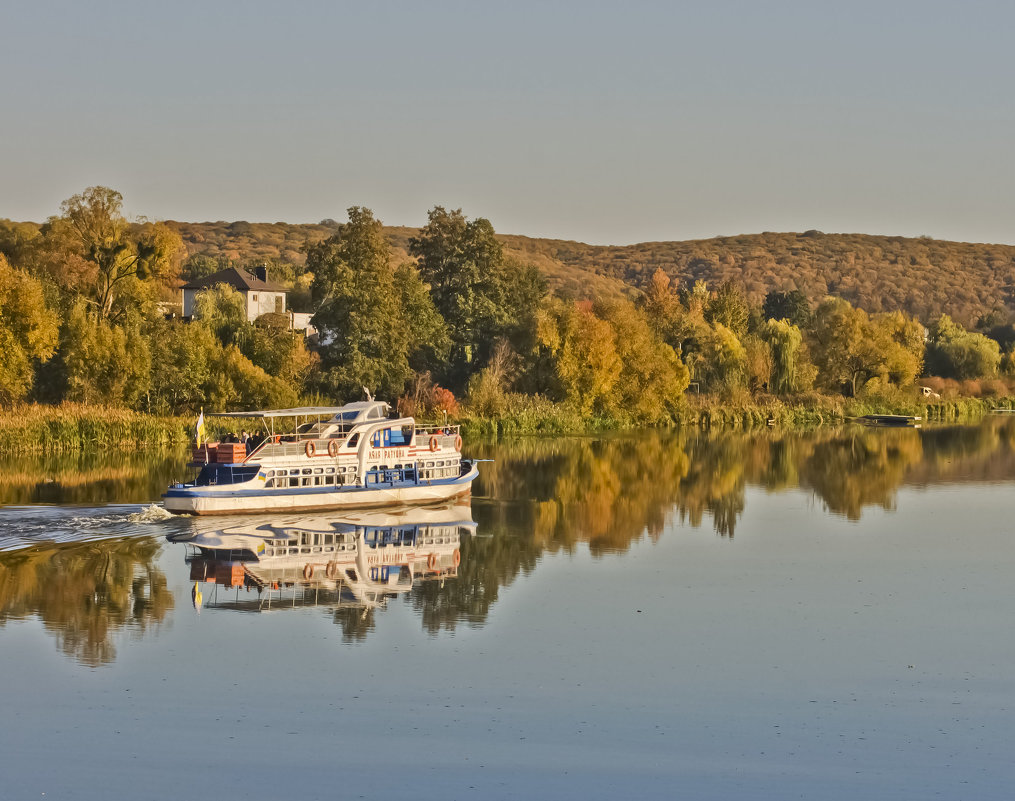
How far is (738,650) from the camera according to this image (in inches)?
819

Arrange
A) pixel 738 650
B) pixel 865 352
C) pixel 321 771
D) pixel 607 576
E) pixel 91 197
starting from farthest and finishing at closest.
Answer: pixel 865 352 < pixel 91 197 < pixel 607 576 < pixel 738 650 < pixel 321 771

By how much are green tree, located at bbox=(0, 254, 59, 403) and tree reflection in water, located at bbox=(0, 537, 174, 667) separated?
77.9ft

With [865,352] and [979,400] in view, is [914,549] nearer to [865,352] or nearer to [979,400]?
[865,352]

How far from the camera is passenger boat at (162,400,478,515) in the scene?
110 feet

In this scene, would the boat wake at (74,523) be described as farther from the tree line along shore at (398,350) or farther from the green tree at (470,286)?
the green tree at (470,286)

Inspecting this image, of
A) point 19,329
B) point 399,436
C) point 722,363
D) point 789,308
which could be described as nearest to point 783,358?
point 722,363

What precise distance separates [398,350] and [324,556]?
38059 mm

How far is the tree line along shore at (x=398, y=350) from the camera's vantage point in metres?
56.4

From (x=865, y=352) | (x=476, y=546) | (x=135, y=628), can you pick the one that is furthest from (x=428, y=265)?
(x=135, y=628)

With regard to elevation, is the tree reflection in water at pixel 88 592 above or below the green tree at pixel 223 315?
below

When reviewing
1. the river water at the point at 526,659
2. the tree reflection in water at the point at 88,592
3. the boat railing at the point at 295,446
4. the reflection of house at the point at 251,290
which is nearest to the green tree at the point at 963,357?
the reflection of house at the point at 251,290

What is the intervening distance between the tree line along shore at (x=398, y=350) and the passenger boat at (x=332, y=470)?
1850cm

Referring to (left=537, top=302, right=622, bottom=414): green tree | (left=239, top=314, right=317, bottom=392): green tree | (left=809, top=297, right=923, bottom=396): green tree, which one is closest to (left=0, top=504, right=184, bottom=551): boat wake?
(left=239, top=314, right=317, bottom=392): green tree

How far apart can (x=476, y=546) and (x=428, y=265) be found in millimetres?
49704
